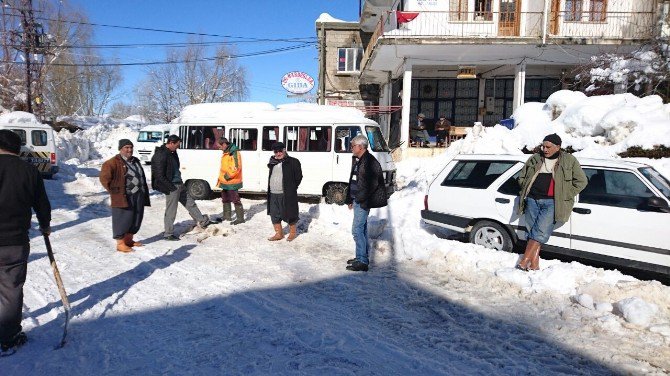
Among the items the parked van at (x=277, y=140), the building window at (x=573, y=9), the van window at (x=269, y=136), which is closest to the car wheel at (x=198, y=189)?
the parked van at (x=277, y=140)

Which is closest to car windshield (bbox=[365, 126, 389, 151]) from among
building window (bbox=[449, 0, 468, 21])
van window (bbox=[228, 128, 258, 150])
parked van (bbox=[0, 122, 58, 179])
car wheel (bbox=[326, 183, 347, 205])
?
car wheel (bbox=[326, 183, 347, 205])

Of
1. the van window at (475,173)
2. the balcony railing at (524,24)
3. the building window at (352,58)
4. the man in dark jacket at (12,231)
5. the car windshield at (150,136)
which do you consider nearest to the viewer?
the man in dark jacket at (12,231)

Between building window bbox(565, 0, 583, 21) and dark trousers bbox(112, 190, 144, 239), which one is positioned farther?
building window bbox(565, 0, 583, 21)

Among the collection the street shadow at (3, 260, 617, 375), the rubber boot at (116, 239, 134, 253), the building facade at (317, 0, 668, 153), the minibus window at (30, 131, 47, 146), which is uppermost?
the building facade at (317, 0, 668, 153)

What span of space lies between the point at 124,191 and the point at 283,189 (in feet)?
8.00

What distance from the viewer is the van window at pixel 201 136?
11148 mm

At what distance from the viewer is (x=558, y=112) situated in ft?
41.1

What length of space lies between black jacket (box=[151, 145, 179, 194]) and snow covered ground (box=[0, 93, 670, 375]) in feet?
3.16

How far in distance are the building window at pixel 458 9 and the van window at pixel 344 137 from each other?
8816 mm

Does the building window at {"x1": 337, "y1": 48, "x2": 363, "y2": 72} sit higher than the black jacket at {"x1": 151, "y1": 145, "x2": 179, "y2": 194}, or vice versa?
the building window at {"x1": 337, "y1": 48, "x2": 363, "y2": 72}

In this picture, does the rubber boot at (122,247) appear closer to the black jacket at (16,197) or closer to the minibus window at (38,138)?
the black jacket at (16,197)

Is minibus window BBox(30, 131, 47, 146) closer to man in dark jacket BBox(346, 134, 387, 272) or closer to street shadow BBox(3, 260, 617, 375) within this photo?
street shadow BBox(3, 260, 617, 375)

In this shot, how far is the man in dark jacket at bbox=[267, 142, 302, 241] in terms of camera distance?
6879 mm

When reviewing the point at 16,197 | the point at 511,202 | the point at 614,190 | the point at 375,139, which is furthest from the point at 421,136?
the point at 16,197
